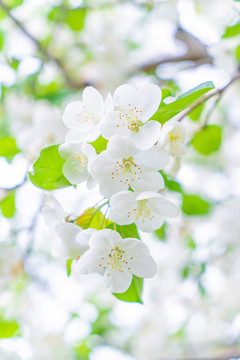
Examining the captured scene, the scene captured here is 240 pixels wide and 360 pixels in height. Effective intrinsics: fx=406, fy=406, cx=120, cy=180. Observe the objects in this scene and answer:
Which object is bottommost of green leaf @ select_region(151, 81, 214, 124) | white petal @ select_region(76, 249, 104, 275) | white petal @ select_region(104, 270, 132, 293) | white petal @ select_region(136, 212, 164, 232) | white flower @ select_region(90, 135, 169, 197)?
white petal @ select_region(104, 270, 132, 293)

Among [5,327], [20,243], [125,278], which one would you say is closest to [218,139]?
[125,278]

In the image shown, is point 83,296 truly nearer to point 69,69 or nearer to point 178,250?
point 178,250

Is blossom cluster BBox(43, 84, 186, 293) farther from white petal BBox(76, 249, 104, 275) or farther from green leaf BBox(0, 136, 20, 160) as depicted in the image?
green leaf BBox(0, 136, 20, 160)

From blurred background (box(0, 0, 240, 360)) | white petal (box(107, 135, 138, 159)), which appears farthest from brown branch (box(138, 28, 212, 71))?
white petal (box(107, 135, 138, 159))

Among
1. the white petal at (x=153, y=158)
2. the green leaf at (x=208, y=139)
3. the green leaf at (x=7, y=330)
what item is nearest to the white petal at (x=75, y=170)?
the white petal at (x=153, y=158)

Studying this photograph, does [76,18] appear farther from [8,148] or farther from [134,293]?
[134,293]
